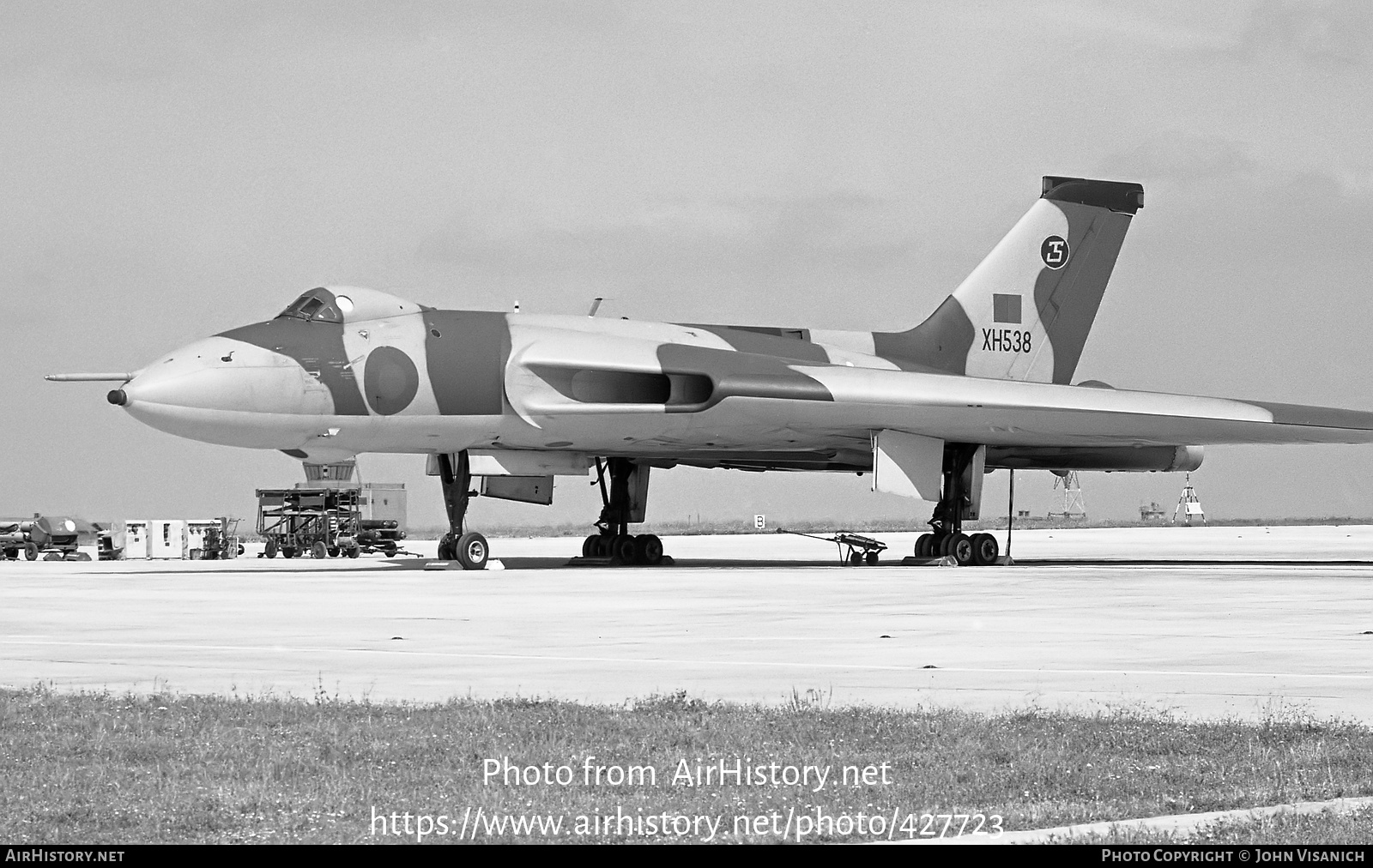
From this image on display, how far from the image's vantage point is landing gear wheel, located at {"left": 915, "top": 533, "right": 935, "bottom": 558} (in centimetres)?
2744

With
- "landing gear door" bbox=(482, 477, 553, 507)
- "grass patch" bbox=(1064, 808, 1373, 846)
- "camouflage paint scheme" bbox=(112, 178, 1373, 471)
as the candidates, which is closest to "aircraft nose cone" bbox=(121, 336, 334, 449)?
"camouflage paint scheme" bbox=(112, 178, 1373, 471)

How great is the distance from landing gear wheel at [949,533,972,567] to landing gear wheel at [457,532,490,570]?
301 inches

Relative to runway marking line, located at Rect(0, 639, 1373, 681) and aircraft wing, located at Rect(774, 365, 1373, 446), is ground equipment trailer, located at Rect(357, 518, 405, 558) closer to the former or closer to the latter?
aircraft wing, located at Rect(774, 365, 1373, 446)

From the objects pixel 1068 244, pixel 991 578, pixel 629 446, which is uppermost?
pixel 1068 244

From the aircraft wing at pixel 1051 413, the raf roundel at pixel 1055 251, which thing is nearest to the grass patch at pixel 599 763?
the aircraft wing at pixel 1051 413

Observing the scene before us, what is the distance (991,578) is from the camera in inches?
845

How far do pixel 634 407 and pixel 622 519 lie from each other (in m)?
4.65

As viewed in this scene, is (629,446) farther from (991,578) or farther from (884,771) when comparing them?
(884,771)

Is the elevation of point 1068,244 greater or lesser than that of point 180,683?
greater

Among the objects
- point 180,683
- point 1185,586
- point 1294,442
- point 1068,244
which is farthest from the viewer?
point 1068,244

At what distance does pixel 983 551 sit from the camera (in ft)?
90.0

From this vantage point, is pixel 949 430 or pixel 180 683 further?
pixel 949 430
